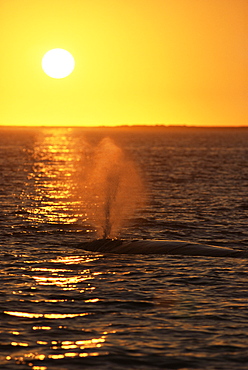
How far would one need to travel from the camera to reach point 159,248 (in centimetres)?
3241

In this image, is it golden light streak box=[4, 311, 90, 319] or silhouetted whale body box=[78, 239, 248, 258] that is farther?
silhouetted whale body box=[78, 239, 248, 258]

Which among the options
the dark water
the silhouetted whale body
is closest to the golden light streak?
the dark water

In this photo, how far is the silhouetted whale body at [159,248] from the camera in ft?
104

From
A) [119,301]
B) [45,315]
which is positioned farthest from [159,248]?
[45,315]

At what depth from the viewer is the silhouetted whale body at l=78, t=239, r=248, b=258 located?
3161 centimetres

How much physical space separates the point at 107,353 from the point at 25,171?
83810 mm

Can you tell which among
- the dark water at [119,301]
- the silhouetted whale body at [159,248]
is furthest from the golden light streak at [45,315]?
the silhouetted whale body at [159,248]

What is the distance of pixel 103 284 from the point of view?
26.0 metres

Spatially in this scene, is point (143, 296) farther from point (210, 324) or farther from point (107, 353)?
point (107, 353)

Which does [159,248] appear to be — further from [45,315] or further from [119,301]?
[45,315]

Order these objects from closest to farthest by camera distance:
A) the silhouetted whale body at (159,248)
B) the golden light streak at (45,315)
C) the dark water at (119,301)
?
the dark water at (119,301) < the golden light streak at (45,315) < the silhouetted whale body at (159,248)

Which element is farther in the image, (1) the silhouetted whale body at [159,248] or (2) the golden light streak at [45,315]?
(1) the silhouetted whale body at [159,248]

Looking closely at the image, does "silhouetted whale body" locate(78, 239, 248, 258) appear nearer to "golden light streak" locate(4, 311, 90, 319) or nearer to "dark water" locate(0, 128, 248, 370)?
"dark water" locate(0, 128, 248, 370)

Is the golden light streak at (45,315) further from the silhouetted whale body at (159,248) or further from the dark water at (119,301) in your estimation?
the silhouetted whale body at (159,248)
